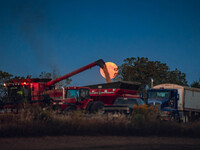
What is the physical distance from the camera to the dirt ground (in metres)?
11.5

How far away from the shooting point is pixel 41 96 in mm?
21109

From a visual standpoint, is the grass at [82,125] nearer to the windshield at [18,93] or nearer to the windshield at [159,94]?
the windshield at [18,93]

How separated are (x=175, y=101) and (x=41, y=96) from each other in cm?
1216

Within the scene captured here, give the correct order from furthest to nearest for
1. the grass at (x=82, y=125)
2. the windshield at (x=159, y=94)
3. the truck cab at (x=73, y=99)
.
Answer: the windshield at (x=159, y=94) < the truck cab at (x=73, y=99) < the grass at (x=82, y=125)

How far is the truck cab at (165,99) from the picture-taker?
2503 centimetres

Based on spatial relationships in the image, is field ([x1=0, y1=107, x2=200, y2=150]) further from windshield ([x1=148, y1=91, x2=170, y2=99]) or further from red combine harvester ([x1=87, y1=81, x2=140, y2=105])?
windshield ([x1=148, y1=91, x2=170, y2=99])

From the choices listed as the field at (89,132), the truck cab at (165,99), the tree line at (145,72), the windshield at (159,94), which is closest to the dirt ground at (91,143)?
the field at (89,132)

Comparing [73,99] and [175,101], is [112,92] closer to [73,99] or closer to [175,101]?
[73,99]

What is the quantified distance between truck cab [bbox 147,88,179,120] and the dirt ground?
10.3 m

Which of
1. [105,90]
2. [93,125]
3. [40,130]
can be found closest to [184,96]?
[105,90]

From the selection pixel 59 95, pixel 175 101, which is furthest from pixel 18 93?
pixel 175 101

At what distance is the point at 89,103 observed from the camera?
22672mm

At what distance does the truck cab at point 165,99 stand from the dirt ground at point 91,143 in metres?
10.3

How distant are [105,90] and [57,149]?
47.0ft
